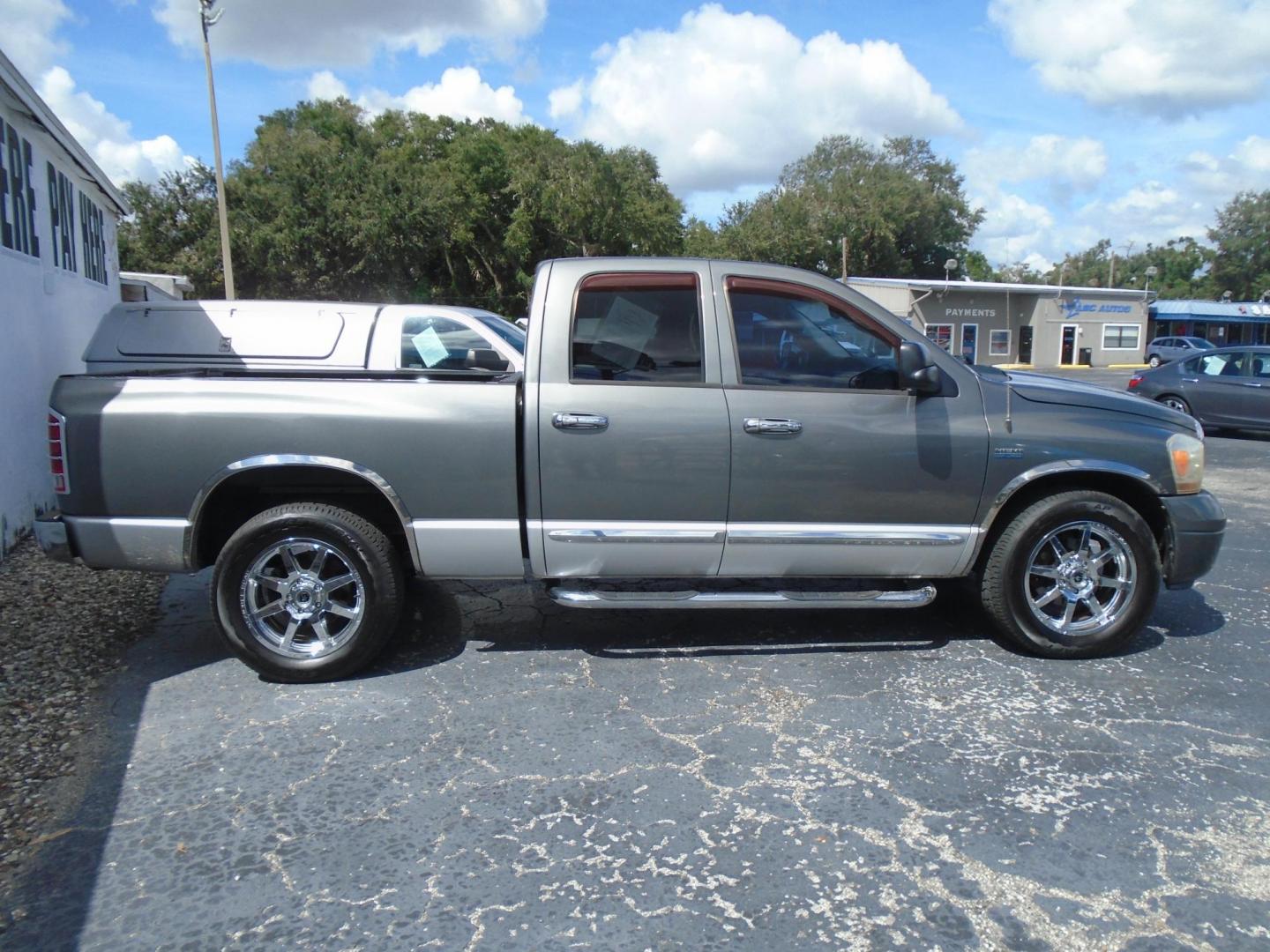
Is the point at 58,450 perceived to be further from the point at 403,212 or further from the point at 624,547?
the point at 403,212

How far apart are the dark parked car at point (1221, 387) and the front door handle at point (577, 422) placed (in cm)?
1389

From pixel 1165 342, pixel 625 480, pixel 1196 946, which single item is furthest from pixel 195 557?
pixel 1165 342

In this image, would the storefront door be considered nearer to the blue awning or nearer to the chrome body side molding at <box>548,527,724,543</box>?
the blue awning

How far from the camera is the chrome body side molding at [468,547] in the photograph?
4.36 meters

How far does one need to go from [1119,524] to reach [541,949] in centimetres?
350

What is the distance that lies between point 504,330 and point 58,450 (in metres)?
5.15

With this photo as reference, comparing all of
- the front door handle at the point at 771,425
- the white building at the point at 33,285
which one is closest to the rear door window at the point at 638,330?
the front door handle at the point at 771,425

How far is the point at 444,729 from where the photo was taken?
3.91m

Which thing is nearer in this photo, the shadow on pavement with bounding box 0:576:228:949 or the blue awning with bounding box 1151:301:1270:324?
the shadow on pavement with bounding box 0:576:228:949

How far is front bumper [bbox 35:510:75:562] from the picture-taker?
14.1 ft

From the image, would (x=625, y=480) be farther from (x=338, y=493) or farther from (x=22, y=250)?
(x=22, y=250)

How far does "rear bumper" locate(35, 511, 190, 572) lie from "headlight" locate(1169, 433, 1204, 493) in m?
4.86

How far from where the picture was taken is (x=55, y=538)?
14.1ft

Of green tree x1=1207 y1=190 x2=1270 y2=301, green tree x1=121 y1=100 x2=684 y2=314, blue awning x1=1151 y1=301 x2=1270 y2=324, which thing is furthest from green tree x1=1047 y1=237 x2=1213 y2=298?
green tree x1=121 y1=100 x2=684 y2=314
